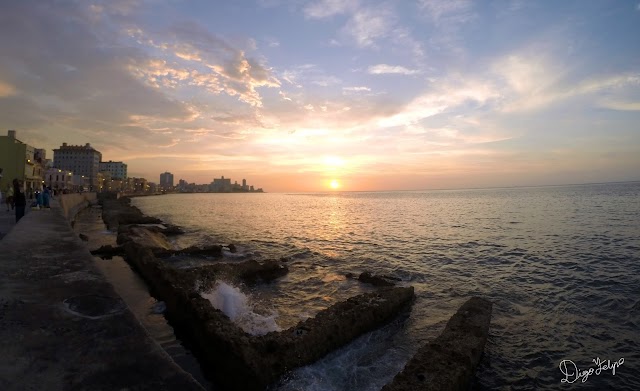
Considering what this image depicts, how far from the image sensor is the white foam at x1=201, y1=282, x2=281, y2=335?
1064 cm

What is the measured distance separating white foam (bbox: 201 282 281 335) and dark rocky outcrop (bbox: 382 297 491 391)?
199 inches

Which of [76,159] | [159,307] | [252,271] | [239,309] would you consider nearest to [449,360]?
[239,309]

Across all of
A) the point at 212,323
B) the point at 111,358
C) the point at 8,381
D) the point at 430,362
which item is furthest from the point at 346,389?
the point at 8,381

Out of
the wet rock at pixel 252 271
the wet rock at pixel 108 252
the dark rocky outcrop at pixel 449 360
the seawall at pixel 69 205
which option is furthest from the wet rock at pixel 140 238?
the dark rocky outcrop at pixel 449 360

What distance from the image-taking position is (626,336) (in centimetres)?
998

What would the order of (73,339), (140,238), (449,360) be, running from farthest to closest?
(140,238), (449,360), (73,339)

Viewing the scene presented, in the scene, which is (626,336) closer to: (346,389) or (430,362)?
(430,362)

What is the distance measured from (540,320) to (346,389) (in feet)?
28.2

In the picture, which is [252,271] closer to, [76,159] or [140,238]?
[140,238]

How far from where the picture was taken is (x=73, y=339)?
4.11m

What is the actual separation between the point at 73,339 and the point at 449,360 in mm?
7557

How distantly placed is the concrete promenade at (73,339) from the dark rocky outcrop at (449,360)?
488 centimetres

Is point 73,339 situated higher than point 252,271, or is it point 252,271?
point 73,339

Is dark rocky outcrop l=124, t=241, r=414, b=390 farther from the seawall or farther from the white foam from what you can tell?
the seawall
